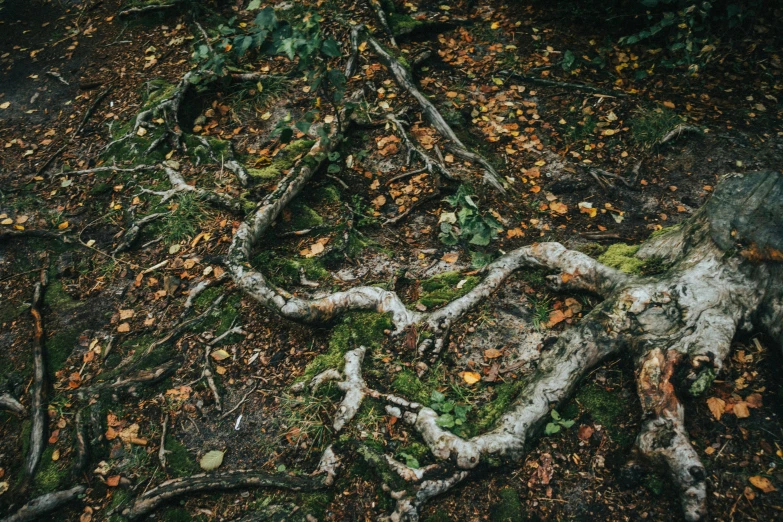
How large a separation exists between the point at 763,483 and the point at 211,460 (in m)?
3.26

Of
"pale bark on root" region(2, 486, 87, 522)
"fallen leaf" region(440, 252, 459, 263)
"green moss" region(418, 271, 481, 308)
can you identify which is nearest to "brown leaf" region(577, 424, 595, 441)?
"green moss" region(418, 271, 481, 308)

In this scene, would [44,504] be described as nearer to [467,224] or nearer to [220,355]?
[220,355]

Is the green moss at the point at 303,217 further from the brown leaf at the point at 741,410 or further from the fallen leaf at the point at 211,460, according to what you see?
the brown leaf at the point at 741,410

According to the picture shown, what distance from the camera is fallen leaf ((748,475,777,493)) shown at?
94.8 inches

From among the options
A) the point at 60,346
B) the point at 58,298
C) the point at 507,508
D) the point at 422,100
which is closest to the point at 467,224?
the point at 422,100

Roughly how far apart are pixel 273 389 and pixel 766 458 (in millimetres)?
3076

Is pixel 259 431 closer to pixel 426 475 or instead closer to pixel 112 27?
pixel 426 475

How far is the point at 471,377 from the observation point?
3307 millimetres

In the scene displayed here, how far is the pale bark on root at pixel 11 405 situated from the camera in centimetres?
355

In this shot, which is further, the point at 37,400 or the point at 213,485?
the point at 37,400

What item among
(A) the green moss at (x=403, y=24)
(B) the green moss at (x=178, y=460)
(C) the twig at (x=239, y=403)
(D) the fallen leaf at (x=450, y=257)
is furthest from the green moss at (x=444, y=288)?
(A) the green moss at (x=403, y=24)

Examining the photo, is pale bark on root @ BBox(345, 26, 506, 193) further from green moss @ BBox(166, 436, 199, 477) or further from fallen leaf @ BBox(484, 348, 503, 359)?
green moss @ BBox(166, 436, 199, 477)

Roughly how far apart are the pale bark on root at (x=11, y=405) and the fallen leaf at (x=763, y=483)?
15.9 ft

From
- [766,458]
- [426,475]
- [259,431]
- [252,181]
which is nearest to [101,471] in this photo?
[259,431]
